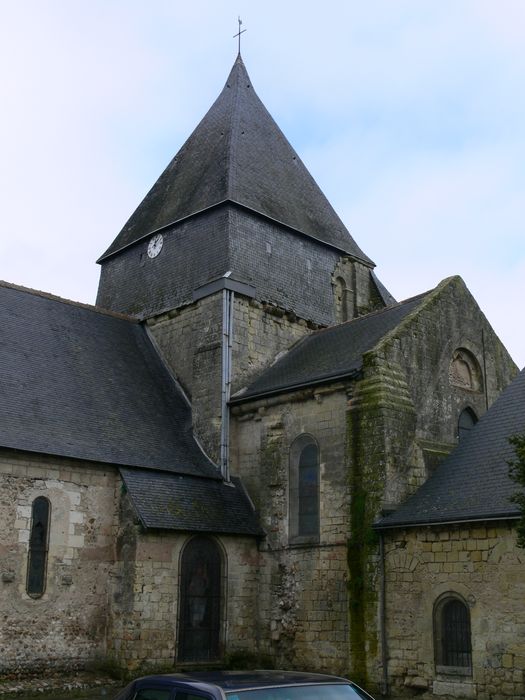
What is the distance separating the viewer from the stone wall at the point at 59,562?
14.7 meters

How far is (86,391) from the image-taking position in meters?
17.9

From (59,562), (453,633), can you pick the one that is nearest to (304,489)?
(453,633)

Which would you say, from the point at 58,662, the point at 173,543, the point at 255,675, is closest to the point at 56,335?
the point at 173,543

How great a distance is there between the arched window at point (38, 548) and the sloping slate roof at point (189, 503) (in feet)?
5.50

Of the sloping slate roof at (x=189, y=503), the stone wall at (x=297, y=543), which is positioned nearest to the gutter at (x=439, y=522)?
the stone wall at (x=297, y=543)

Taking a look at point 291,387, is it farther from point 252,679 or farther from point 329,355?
point 252,679

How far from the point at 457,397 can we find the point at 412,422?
7.43 ft

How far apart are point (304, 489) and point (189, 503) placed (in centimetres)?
244

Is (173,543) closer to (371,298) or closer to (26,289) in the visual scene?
(26,289)

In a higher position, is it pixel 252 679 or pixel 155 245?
pixel 155 245

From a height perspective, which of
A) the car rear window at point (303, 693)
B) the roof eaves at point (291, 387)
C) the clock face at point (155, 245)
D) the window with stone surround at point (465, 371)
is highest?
the clock face at point (155, 245)

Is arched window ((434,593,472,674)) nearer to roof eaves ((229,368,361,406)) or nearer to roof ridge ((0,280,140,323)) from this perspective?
roof eaves ((229,368,361,406))

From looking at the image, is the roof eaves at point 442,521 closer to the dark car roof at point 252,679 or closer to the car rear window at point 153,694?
the dark car roof at point 252,679

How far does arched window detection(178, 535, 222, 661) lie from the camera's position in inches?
643
